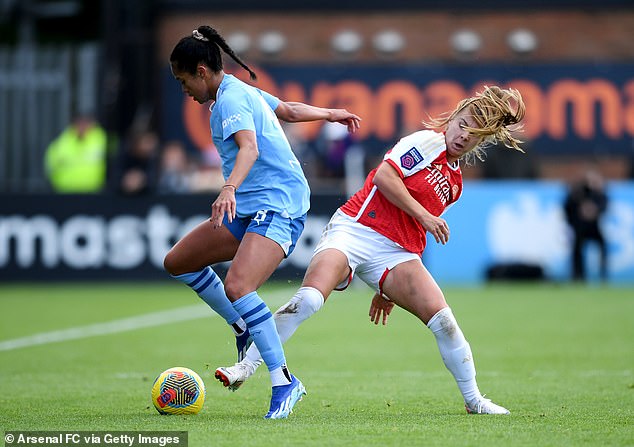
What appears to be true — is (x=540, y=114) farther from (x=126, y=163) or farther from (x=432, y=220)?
(x=432, y=220)

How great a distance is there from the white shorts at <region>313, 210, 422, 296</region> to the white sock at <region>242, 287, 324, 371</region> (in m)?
0.33

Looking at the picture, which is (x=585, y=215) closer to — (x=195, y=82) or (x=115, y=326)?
(x=115, y=326)

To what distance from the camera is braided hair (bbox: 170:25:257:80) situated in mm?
7195

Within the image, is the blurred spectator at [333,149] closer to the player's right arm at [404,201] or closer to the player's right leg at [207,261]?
the player's right leg at [207,261]

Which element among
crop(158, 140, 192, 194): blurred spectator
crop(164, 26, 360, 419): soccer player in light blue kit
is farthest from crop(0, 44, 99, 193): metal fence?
crop(164, 26, 360, 419): soccer player in light blue kit

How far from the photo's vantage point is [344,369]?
10.1 meters

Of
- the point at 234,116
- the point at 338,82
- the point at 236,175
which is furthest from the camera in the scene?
the point at 338,82

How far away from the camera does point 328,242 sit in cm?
751

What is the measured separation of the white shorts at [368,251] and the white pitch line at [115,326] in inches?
198

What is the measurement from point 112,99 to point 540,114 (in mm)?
7792

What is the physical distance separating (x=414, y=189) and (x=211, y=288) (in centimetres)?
149

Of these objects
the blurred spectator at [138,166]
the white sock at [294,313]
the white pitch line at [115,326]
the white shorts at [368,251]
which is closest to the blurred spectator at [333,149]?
the blurred spectator at [138,166]

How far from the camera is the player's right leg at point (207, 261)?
7.63 metres

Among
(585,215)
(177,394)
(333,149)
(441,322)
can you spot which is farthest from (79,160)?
(441,322)
